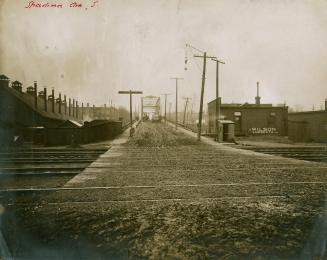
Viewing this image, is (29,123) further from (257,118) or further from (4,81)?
(257,118)

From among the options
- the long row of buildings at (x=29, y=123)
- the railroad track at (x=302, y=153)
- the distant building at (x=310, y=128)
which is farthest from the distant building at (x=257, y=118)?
the railroad track at (x=302, y=153)

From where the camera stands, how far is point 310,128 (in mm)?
30297

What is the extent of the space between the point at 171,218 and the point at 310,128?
1108 inches

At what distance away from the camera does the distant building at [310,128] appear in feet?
95.0

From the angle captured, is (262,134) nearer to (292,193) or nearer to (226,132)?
(226,132)

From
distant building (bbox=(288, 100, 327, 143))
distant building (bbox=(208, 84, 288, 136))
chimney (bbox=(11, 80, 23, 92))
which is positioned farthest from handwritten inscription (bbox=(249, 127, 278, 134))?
chimney (bbox=(11, 80, 23, 92))

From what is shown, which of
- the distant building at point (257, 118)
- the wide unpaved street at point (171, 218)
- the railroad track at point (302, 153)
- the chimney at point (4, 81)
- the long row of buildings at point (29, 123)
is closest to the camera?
the wide unpaved street at point (171, 218)

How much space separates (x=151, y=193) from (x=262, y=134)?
35.5 meters

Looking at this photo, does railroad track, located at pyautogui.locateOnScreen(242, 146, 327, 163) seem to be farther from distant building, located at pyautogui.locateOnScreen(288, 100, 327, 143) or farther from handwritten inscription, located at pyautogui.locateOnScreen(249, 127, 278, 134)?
handwritten inscription, located at pyautogui.locateOnScreen(249, 127, 278, 134)

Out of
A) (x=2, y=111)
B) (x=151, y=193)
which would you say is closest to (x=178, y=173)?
(x=151, y=193)

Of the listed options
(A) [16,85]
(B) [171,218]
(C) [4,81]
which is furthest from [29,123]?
(B) [171,218]

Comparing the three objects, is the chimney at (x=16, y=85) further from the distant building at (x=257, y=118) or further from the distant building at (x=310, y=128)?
the distant building at (x=310, y=128)

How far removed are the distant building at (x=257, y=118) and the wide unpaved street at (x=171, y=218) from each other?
1232 inches

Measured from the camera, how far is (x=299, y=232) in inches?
201
